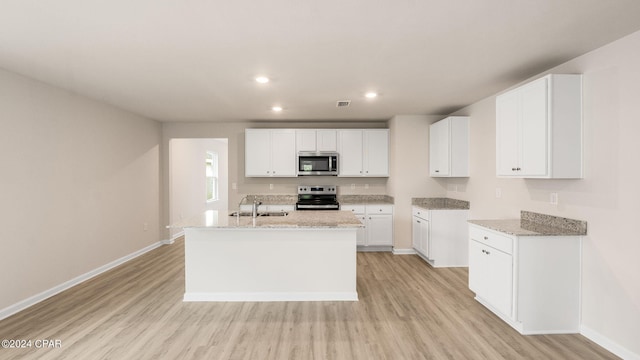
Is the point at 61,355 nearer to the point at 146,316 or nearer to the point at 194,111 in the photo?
the point at 146,316

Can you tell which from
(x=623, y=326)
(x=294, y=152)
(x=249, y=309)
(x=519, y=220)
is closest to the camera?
(x=623, y=326)

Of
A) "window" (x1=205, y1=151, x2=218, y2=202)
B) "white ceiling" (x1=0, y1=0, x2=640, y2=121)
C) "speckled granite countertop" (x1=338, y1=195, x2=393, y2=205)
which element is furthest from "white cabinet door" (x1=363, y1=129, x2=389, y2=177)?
"window" (x1=205, y1=151, x2=218, y2=202)

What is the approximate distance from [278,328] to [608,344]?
276 centimetres

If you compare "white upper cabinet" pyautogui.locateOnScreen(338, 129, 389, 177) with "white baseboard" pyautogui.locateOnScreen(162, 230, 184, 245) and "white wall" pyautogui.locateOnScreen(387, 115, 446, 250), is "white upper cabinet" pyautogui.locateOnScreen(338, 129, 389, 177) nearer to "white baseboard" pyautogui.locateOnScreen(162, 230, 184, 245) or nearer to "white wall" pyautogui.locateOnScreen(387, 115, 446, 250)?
"white wall" pyautogui.locateOnScreen(387, 115, 446, 250)

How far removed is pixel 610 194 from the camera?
2.37 meters

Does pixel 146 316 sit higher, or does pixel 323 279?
pixel 323 279

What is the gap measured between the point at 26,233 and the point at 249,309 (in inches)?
99.7

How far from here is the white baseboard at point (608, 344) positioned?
87.4 inches

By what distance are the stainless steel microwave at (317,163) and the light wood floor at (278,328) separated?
233 centimetres

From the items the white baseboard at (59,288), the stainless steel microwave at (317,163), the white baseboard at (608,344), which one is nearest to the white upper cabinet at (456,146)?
the stainless steel microwave at (317,163)

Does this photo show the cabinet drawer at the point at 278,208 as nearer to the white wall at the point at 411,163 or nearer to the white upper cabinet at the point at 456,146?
the white wall at the point at 411,163

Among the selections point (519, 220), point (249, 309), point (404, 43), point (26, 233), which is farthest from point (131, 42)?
point (519, 220)

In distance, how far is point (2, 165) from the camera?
2.90m

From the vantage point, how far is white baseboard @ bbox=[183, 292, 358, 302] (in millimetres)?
3270
